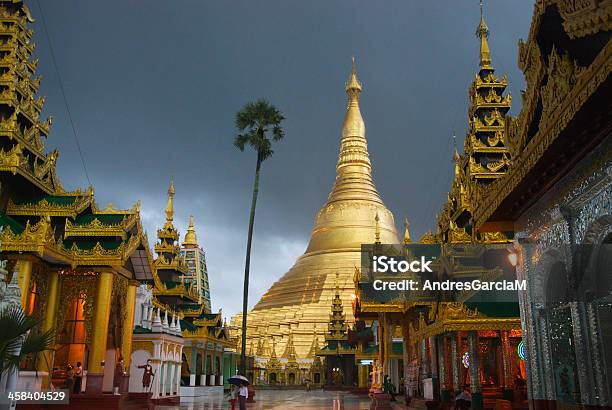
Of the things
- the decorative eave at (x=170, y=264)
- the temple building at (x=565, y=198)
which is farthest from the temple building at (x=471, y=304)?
the decorative eave at (x=170, y=264)

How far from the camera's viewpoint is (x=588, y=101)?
5492 mm

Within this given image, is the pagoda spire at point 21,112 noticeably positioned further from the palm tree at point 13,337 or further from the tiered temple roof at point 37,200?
the palm tree at point 13,337

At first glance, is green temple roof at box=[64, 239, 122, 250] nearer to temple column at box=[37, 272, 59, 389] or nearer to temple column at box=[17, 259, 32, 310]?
temple column at box=[37, 272, 59, 389]

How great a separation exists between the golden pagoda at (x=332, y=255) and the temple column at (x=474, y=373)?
36.3 metres

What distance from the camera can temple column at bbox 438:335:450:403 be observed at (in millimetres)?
18031

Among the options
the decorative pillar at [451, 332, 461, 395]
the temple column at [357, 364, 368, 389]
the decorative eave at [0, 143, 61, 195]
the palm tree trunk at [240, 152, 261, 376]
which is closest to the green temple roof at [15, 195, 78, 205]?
the decorative eave at [0, 143, 61, 195]

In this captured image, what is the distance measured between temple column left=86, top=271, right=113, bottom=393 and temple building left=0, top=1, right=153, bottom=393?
29mm

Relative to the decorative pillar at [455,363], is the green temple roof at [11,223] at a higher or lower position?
higher

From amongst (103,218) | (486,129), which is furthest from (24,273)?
(486,129)

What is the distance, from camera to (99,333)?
57.1 feet

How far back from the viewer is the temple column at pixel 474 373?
15.5 meters

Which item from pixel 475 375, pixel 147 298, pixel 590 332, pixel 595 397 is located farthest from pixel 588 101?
pixel 147 298

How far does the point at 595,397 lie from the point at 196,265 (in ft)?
180

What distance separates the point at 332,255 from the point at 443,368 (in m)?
39.3
